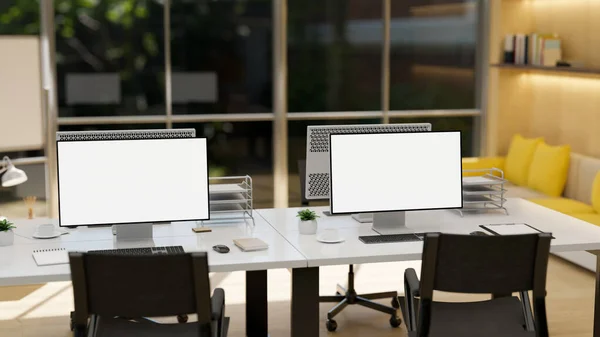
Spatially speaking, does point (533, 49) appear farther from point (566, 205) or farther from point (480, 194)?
point (480, 194)

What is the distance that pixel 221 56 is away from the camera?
7.38 m

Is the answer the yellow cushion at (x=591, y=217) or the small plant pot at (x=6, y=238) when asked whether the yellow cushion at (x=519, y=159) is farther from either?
the small plant pot at (x=6, y=238)

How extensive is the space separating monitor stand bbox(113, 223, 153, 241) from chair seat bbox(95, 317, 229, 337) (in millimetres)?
577

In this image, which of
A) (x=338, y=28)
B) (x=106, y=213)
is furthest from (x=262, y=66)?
(x=106, y=213)

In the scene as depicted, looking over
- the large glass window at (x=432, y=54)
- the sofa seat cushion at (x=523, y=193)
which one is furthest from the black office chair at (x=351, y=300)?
the large glass window at (x=432, y=54)

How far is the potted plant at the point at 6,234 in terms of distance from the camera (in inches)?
146

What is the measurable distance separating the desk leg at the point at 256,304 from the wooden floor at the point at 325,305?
320 mm

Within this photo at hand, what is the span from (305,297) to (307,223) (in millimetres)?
512

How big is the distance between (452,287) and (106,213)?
5.14 ft

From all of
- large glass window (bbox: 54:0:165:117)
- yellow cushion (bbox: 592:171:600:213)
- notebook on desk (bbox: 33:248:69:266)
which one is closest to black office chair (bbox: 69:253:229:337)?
notebook on desk (bbox: 33:248:69:266)

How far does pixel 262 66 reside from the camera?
748 centimetres

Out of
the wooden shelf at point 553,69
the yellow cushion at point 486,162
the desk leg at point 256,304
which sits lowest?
the desk leg at point 256,304

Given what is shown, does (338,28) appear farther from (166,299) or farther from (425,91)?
(166,299)

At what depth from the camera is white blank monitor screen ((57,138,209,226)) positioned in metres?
3.62
